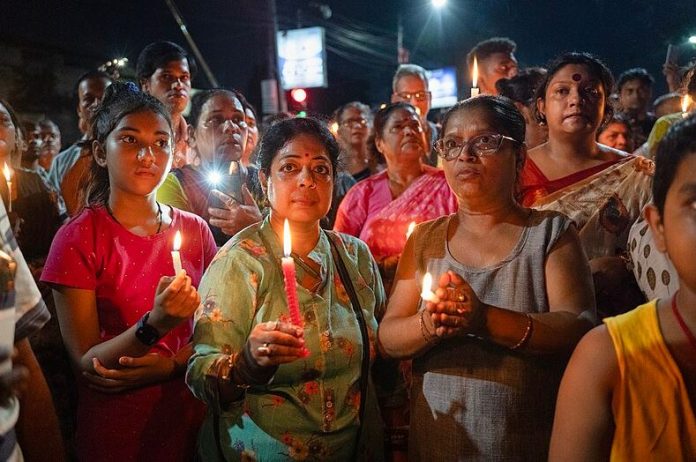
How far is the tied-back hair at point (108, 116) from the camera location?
104 inches

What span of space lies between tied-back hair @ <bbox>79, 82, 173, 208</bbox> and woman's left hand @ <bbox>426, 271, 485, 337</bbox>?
177 centimetres

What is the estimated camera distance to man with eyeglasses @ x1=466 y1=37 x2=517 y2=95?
539cm

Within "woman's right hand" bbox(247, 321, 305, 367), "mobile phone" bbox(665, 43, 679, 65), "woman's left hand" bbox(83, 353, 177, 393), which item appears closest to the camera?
"woman's right hand" bbox(247, 321, 305, 367)

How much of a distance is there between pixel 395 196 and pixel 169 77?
199 cm

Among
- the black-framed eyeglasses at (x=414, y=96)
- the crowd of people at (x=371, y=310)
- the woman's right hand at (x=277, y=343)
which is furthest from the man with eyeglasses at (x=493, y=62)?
the woman's right hand at (x=277, y=343)

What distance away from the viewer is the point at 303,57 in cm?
2303

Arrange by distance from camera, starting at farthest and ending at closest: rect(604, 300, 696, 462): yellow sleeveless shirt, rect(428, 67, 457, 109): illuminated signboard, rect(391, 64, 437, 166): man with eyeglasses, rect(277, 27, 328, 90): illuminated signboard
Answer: rect(428, 67, 457, 109): illuminated signboard, rect(277, 27, 328, 90): illuminated signboard, rect(391, 64, 437, 166): man with eyeglasses, rect(604, 300, 696, 462): yellow sleeveless shirt

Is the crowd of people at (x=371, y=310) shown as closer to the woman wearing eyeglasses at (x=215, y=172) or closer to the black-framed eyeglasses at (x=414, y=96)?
the woman wearing eyeglasses at (x=215, y=172)

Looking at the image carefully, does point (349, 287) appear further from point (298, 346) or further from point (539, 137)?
point (539, 137)

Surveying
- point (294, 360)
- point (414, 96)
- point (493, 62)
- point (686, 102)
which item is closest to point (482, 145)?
point (294, 360)

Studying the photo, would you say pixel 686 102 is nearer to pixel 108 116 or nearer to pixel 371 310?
pixel 371 310

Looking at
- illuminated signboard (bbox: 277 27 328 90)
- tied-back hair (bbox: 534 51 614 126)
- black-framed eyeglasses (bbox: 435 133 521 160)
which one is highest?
Result: illuminated signboard (bbox: 277 27 328 90)

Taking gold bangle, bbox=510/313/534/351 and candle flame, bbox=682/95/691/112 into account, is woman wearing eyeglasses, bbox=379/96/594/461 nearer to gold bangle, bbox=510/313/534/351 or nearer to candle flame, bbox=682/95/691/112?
gold bangle, bbox=510/313/534/351

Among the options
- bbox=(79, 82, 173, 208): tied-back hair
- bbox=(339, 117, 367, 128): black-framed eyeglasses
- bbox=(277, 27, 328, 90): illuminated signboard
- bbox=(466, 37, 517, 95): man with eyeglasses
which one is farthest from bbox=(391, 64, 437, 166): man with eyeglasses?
bbox=(277, 27, 328, 90): illuminated signboard
